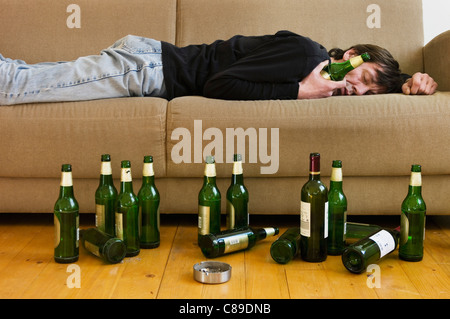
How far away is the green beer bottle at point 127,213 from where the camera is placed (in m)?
1.57

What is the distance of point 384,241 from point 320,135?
0.42 meters

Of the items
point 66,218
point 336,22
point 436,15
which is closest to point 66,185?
point 66,218

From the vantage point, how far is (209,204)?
5.49 feet

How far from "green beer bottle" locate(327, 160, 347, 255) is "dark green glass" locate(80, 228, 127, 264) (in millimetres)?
614

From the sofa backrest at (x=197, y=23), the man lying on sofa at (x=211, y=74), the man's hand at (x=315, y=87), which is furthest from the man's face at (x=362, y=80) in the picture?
the sofa backrest at (x=197, y=23)

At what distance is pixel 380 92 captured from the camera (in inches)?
82.5

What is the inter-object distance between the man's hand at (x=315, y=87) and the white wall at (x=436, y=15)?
1223 mm

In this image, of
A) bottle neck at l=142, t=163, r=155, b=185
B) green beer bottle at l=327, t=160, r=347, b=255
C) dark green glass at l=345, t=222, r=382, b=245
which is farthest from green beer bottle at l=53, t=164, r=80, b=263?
dark green glass at l=345, t=222, r=382, b=245

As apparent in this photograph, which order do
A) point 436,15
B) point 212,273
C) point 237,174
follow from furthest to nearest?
point 436,15 < point 237,174 < point 212,273

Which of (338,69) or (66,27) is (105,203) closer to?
(338,69)

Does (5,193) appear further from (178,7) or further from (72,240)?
(178,7)

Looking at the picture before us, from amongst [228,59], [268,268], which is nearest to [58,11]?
[228,59]

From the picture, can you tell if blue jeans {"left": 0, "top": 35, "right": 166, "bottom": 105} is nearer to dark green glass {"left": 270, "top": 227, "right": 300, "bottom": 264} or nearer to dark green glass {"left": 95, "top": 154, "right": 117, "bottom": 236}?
dark green glass {"left": 95, "top": 154, "right": 117, "bottom": 236}

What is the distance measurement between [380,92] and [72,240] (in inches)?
50.6
